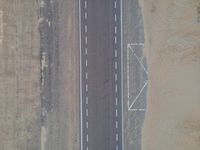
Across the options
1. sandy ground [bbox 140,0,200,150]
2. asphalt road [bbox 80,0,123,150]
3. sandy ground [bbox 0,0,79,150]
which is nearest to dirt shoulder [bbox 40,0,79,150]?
sandy ground [bbox 0,0,79,150]

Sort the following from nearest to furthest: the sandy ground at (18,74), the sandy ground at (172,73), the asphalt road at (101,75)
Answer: the sandy ground at (172,73) < the sandy ground at (18,74) < the asphalt road at (101,75)

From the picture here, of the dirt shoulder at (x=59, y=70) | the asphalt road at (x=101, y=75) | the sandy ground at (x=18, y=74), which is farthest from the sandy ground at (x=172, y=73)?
the sandy ground at (x=18, y=74)

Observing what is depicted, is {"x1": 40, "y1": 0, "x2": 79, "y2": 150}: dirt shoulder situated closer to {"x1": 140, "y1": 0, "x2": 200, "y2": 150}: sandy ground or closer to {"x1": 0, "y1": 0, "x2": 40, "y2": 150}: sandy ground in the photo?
{"x1": 0, "y1": 0, "x2": 40, "y2": 150}: sandy ground

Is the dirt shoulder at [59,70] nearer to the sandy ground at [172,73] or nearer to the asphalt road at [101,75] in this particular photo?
the asphalt road at [101,75]

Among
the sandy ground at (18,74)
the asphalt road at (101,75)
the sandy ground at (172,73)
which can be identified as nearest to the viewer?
the sandy ground at (172,73)

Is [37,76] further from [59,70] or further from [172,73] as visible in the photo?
[172,73]

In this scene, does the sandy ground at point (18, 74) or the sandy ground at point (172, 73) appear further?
the sandy ground at point (18, 74)

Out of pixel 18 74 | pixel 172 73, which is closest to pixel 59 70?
pixel 18 74
